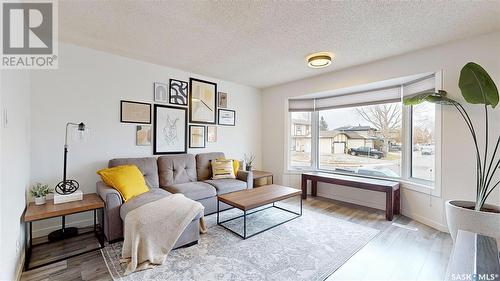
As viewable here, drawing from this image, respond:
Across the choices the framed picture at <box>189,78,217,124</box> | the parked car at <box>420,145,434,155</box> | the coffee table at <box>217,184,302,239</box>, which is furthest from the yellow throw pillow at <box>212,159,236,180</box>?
the parked car at <box>420,145,434,155</box>

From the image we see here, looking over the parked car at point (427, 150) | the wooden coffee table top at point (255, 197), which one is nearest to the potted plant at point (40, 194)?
the wooden coffee table top at point (255, 197)

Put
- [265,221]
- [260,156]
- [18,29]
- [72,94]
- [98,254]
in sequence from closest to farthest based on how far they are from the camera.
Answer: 1. [18,29]
2. [98,254]
3. [72,94]
4. [265,221]
5. [260,156]

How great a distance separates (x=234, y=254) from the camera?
2.13m

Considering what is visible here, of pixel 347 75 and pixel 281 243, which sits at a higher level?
pixel 347 75

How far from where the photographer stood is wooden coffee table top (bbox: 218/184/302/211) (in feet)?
8.36

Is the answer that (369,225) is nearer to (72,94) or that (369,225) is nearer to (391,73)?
(391,73)

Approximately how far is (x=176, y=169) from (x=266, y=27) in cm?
250

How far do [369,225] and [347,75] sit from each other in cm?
243

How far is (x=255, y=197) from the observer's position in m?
2.81

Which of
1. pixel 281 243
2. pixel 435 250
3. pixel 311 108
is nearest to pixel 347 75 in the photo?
pixel 311 108

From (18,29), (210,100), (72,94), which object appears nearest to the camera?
(18,29)

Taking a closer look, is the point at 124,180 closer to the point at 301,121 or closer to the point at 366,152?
the point at 301,121

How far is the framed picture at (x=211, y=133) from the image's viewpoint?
4184 mm

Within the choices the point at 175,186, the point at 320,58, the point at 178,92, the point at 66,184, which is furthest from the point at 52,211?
the point at 320,58
